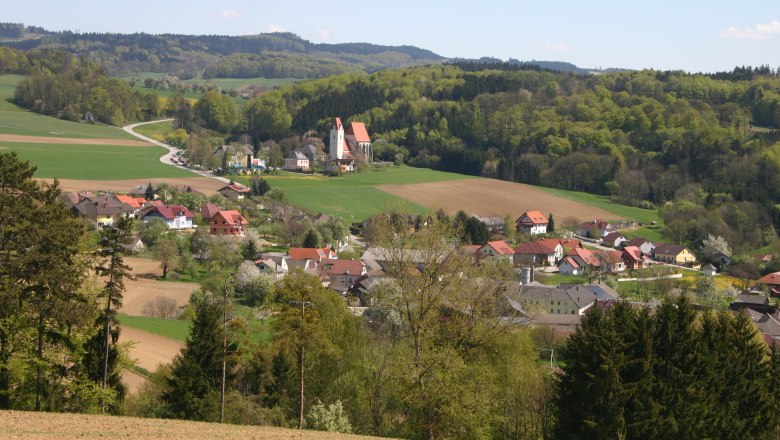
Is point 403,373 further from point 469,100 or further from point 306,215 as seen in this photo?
point 469,100

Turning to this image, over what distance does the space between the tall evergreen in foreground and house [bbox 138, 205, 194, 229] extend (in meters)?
43.5

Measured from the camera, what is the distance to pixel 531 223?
7156 centimetres

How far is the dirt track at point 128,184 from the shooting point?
227 feet

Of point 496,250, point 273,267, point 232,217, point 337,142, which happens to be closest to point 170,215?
point 232,217

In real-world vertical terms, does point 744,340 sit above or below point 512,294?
above

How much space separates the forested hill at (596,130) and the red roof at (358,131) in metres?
2.24

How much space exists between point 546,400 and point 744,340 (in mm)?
4929

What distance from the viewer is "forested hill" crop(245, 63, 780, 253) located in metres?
82.6

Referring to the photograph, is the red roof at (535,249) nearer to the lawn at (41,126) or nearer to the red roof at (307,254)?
the red roof at (307,254)

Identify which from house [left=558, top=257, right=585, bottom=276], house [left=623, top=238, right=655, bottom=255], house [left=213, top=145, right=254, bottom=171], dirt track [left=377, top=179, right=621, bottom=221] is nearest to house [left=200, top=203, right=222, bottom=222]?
dirt track [left=377, top=179, right=621, bottom=221]

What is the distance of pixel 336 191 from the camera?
78.1 metres

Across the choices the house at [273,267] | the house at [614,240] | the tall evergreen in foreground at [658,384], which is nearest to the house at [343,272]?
the house at [273,267]

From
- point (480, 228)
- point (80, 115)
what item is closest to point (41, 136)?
point (80, 115)

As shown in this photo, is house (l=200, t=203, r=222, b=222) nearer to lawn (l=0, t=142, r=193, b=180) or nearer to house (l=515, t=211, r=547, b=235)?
lawn (l=0, t=142, r=193, b=180)
